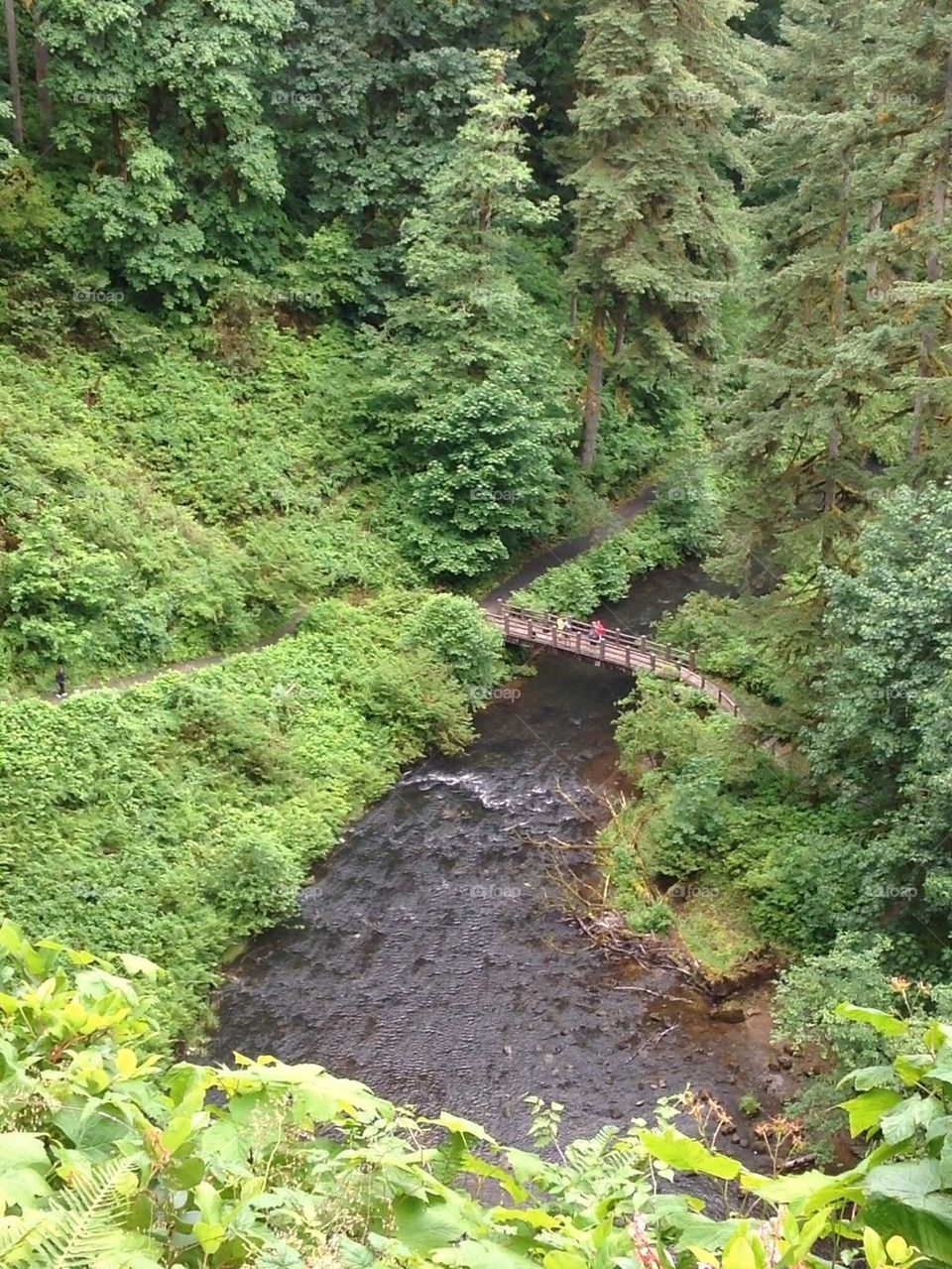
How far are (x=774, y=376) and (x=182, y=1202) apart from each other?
15.9 metres

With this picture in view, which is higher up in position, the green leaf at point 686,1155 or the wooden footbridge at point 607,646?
the green leaf at point 686,1155

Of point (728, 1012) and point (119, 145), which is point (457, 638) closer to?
point (728, 1012)

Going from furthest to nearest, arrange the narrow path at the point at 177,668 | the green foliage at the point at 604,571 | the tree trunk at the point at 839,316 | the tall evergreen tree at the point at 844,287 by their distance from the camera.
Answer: the green foliage at the point at 604,571 < the narrow path at the point at 177,668 < the tree trunk at the point at 839,316 < the tall evergreen tree at the point at 844,287

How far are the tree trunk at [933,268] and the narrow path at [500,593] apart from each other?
10.4 meters

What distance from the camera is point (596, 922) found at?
15.2m

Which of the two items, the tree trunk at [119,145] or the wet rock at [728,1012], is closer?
the wet rock at [728,1012]

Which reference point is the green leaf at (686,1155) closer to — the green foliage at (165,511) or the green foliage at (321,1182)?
the green foliage at (321,1182)

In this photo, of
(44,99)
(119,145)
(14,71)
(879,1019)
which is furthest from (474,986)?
(14,71)

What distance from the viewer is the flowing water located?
1245 centimetres

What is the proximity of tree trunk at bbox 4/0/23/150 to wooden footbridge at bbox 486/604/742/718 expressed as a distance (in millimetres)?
14709

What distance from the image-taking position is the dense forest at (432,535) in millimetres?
2889

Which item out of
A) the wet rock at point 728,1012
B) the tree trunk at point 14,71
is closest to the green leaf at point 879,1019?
the wet rock at point 728,1012

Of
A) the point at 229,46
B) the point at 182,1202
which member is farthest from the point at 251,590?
the point at 182,1202

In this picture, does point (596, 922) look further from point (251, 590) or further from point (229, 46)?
point (229, 46)
